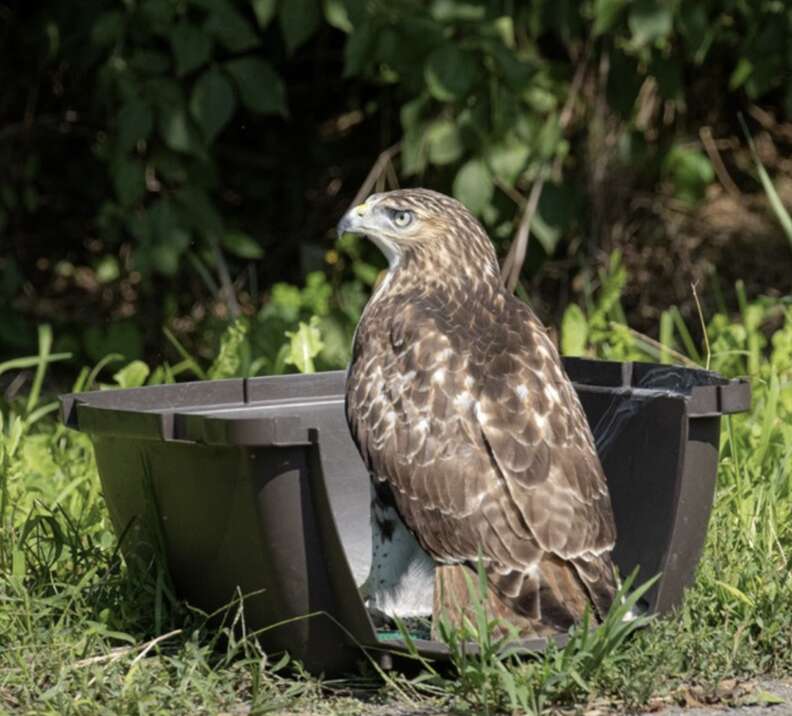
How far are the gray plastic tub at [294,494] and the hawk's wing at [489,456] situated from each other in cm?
18

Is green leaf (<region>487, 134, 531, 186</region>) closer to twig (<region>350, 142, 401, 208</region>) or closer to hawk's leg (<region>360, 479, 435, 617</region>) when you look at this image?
twig (<region>350, 142, 401, 208</region>)

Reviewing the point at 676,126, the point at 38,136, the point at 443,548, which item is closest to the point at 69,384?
the point at 38,136

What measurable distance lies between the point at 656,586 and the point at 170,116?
10.4 feet

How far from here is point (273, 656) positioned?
371 centimetres

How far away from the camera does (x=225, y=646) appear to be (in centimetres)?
382

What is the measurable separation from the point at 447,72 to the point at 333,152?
2.02 metres

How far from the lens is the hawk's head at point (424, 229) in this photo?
13.9 feet

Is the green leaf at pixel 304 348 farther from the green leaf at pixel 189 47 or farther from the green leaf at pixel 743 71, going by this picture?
the green leaf at pixel 743 71

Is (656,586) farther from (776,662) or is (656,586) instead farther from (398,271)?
(398,271)

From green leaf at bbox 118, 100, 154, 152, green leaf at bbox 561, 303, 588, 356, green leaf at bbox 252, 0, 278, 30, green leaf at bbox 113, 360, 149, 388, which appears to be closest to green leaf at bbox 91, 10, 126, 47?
green leaf at bbox 118, 100, 154, 152

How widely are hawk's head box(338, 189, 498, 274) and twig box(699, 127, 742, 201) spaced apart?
389 centimetres

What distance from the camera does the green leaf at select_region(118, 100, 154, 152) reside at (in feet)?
20.2

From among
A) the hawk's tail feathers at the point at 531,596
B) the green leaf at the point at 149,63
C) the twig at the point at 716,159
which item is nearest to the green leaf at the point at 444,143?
the green leaf at the point at 149,63

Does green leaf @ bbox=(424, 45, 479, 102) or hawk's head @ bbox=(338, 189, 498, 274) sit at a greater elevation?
green leaf @ bbox=(424, 45, 479, 102)
